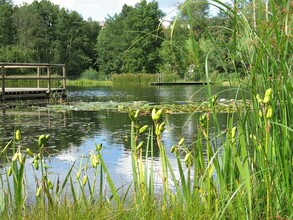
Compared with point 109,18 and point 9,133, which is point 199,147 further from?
point 109,18

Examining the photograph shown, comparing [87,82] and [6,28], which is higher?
[6,28]

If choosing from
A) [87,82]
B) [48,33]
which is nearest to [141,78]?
[87,82]

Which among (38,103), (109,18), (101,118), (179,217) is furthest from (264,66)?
(109,18)

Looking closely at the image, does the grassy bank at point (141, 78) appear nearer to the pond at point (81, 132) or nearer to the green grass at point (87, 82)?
the green grass at point (87, 82)

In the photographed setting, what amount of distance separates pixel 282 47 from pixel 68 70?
192ft

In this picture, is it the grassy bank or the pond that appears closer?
the pond

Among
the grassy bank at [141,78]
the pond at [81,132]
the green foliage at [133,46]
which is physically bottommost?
the pond at [81,132]

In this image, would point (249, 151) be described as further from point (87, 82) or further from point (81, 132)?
point (87, 82)

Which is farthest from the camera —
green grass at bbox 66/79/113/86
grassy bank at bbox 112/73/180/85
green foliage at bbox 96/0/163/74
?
green foliage at bbox 96/0/163/74

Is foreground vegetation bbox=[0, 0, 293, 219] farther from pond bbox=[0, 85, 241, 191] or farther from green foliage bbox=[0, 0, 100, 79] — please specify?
green foliage bbox=[0, 0, 100, 79]

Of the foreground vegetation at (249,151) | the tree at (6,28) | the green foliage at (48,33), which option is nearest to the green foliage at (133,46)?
the green foliage at (48,33)

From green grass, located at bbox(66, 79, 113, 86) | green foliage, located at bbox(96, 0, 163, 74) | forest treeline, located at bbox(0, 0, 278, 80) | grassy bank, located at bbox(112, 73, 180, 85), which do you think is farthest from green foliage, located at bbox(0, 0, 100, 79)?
grassy bank, located at bbox(112, 73, 180, 85)

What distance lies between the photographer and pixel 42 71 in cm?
5144

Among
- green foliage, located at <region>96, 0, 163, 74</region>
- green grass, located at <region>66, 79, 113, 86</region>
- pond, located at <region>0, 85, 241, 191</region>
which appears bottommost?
pond, located at <region>0, 85, 241, 191</region>
